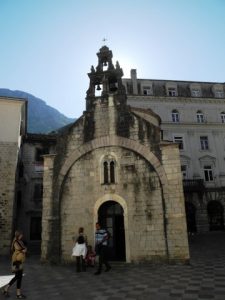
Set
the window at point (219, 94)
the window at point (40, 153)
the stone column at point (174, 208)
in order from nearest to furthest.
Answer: the stone column at point (174, 208), the window at point (40, 153), the window at point (219, 94)

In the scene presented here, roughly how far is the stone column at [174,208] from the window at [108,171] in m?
2.59

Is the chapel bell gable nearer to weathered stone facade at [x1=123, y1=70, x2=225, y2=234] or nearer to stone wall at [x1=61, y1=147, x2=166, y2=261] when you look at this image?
stone wall at [x1=61, y1=147, x2=166, y2=261]

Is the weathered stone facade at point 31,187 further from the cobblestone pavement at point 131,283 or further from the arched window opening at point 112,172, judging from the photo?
the cobblestone pavement at point 131,283

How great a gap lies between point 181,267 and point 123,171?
16.4 ft

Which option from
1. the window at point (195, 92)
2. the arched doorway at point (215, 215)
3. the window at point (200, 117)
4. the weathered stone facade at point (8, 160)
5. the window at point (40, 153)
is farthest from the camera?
the window at point (195, 92)

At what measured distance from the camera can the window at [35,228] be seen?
24.2 m

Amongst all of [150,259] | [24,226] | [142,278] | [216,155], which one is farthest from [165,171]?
[216,155]

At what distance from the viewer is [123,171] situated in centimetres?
1295

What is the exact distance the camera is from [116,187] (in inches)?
503

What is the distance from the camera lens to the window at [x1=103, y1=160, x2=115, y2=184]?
1301 centimetres

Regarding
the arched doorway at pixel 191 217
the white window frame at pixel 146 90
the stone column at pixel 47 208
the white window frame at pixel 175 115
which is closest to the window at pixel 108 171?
the stone column at pixel 47 208

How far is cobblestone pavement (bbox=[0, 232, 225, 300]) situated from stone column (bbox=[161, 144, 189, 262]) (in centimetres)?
73

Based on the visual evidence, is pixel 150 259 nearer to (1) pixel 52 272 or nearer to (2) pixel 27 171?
(1) pixel 52 272

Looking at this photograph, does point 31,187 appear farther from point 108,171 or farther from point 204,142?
point 204,142
